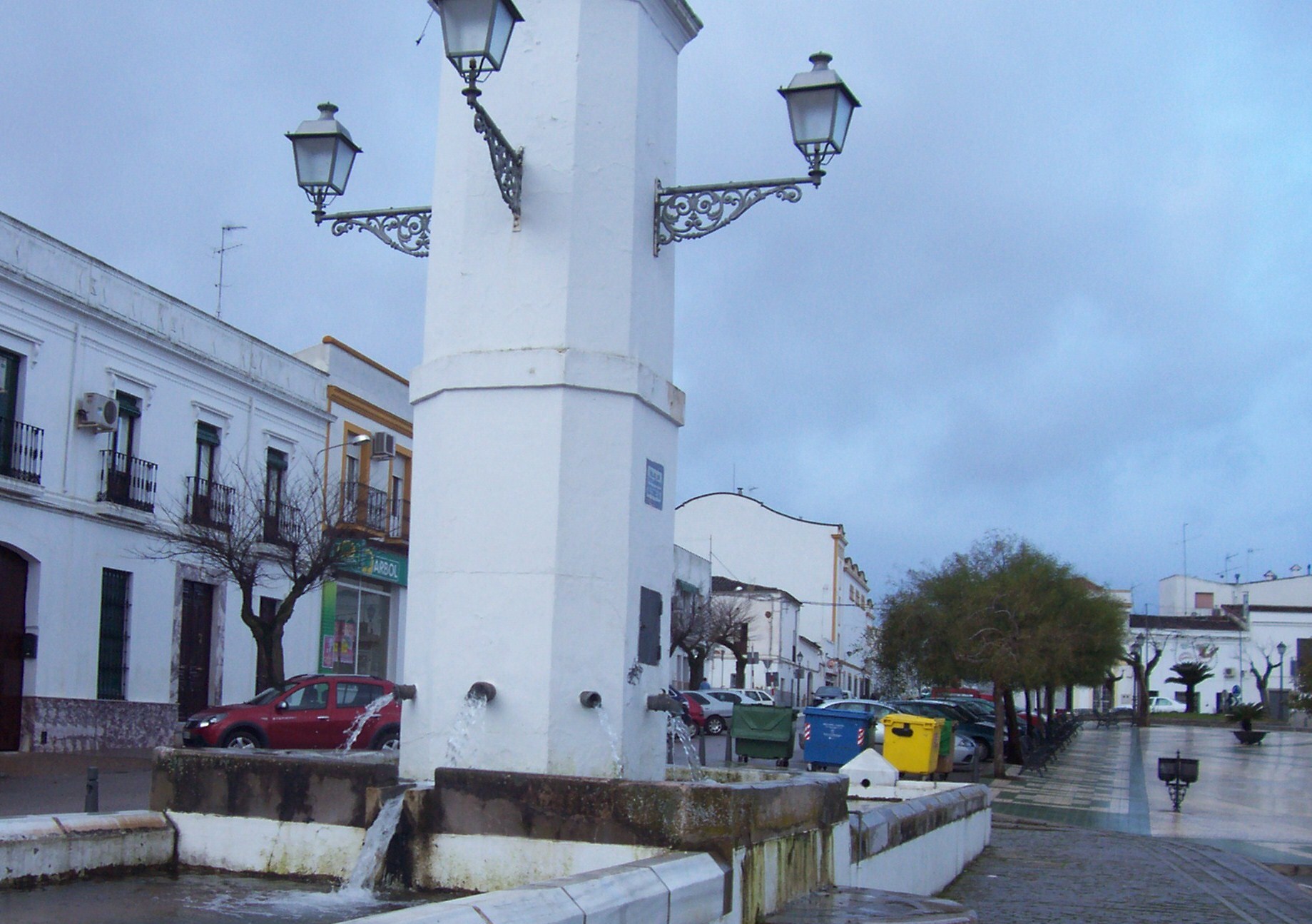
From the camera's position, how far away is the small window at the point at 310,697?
70.1 feet

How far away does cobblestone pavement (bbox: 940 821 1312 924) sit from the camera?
10.3 metres

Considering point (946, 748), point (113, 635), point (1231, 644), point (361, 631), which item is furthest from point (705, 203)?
point (1231, 644)

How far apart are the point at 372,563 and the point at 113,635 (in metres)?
8.13

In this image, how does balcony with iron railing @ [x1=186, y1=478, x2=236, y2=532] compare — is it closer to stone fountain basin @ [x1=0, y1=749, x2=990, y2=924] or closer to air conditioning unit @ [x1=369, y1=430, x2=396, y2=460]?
air conditioning unit @ [x1=369, y1=430, x2=396, y2=460]

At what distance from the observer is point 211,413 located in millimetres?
27766

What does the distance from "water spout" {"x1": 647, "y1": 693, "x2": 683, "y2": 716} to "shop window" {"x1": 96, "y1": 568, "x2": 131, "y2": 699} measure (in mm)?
19856

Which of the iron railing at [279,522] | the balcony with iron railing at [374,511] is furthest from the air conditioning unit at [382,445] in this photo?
the iron railing at [279,522]

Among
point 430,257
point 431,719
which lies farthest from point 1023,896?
point 430,257

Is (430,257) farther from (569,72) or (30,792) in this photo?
(30,792)

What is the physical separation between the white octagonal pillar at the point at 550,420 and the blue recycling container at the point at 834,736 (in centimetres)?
1785

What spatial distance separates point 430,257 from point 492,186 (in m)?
0.55

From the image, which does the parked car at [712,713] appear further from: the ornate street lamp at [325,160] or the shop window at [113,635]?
the ornate street lamp at [325,160]

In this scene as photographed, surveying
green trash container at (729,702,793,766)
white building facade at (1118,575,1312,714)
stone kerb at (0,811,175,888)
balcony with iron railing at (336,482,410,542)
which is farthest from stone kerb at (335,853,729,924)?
white building facade at (1118,575,1312,714)

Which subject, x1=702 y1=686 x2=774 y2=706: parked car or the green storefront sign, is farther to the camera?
x1=702 y1=686 x2=774 y2=706: parked car
